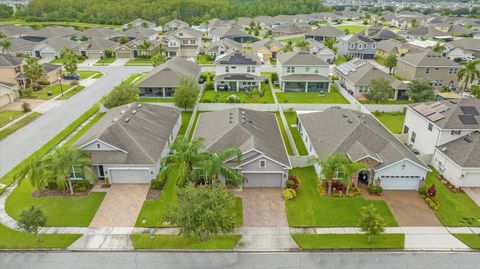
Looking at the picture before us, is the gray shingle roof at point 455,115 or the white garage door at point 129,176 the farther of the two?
the gray shingle roof at point 455,115

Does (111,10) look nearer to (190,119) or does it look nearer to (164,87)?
(164,87)

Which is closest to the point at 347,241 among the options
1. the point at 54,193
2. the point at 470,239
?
the point at 470,239

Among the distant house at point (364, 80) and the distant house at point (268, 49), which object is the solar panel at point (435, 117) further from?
the distant house at point (268, 49)

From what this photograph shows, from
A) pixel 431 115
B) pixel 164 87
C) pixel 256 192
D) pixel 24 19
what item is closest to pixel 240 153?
pixel 256 192

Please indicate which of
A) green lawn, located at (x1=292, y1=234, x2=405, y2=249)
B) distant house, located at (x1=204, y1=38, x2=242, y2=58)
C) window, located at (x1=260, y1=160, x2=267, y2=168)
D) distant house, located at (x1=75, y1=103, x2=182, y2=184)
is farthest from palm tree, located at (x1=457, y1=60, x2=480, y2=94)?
distant house, located at (x1=75, y1=103, x2=182, y2=184)

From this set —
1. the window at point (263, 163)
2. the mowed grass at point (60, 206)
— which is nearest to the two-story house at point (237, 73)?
the window at point (263, 163)

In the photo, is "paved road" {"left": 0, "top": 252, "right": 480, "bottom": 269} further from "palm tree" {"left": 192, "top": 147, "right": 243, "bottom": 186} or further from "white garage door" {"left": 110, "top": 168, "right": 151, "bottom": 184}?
"white garage door" {"left": 110, "top": 168, "right": 151, "bottom": 184}

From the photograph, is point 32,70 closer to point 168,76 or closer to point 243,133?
point 168,76
